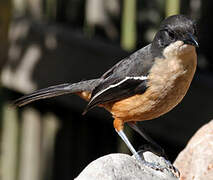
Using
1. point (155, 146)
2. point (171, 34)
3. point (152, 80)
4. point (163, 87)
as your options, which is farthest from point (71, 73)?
point (171, 34)

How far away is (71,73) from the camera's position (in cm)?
648

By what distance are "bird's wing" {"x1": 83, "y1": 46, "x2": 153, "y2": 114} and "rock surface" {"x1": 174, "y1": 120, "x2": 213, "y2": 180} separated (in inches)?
22.8

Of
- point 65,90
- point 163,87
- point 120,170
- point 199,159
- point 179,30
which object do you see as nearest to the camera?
point 120,170

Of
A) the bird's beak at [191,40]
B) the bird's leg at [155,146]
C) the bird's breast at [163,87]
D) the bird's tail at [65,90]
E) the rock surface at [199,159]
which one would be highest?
the bird's tail at [65,90]

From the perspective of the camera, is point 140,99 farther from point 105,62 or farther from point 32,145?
point 32,145

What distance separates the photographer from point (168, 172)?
15.2 feet

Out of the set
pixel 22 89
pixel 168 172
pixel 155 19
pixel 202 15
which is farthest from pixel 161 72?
pixel 22 89

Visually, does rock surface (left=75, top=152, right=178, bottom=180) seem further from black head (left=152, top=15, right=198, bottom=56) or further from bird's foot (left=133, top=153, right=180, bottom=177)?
black head (left=152, top=15, right=198, bottom=56)

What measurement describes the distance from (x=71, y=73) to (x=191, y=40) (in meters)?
2.10

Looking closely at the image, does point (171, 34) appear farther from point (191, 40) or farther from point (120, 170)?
point (120, 170)

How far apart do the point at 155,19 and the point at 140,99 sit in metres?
1.61

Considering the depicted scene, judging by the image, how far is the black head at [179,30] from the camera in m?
4.61

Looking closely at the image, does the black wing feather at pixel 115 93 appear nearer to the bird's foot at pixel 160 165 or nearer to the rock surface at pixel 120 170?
the bird's foot at pixel 160 165

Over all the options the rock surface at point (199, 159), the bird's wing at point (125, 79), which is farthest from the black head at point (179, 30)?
the rock surface at point (199, 159)
